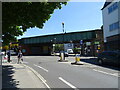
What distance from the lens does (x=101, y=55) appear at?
70.7ft

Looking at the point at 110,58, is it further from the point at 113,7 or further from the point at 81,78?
the point at 113,7

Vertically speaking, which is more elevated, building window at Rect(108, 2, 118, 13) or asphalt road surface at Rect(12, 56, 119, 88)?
building window at Rect(108, 2, 118, 13)

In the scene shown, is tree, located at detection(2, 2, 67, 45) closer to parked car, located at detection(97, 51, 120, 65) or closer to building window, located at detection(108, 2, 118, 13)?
parked car, located at detection(97, 51, 120, 65)

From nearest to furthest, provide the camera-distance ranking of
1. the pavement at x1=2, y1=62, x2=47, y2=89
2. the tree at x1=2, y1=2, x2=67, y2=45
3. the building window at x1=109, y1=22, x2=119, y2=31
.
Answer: the tree at x1=2, y1=2, x2=67, y2=45 < the pavement at x1=2, y1=62, x2=47, y2=89 < the building window at x1=109, y1=22, x2=119, y2=31

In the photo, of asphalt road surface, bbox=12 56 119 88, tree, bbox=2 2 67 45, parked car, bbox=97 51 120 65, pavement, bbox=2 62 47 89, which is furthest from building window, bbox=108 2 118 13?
tree, bbox=2 2 67 45

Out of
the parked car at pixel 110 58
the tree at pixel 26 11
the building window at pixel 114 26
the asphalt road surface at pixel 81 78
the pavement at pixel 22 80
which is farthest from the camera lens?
the building window at pixel 114 26

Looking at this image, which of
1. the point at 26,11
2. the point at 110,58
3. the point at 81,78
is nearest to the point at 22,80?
the point at 81,78

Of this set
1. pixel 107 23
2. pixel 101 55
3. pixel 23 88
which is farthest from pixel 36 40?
pixel 23 88

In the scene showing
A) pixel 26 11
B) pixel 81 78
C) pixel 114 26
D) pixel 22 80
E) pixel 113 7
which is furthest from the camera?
pixel 113 7

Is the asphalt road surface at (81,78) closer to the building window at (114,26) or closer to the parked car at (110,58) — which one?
the parked car at (110,58)

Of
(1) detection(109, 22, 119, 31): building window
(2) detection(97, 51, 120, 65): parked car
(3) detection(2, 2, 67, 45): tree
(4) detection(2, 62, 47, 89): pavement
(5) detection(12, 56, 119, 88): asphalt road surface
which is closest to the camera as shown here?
(3) detection(2, 2, 67, 45): tree

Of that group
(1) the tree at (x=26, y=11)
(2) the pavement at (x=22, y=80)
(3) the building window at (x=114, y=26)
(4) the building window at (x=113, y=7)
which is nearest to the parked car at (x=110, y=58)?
(2) the pavement at (x=22, y=80)

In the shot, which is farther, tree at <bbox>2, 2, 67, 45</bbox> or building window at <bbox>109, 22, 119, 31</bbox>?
building window at <bbox>109, 22, 119, 31</bbox>

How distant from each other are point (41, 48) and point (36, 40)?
5265mm
